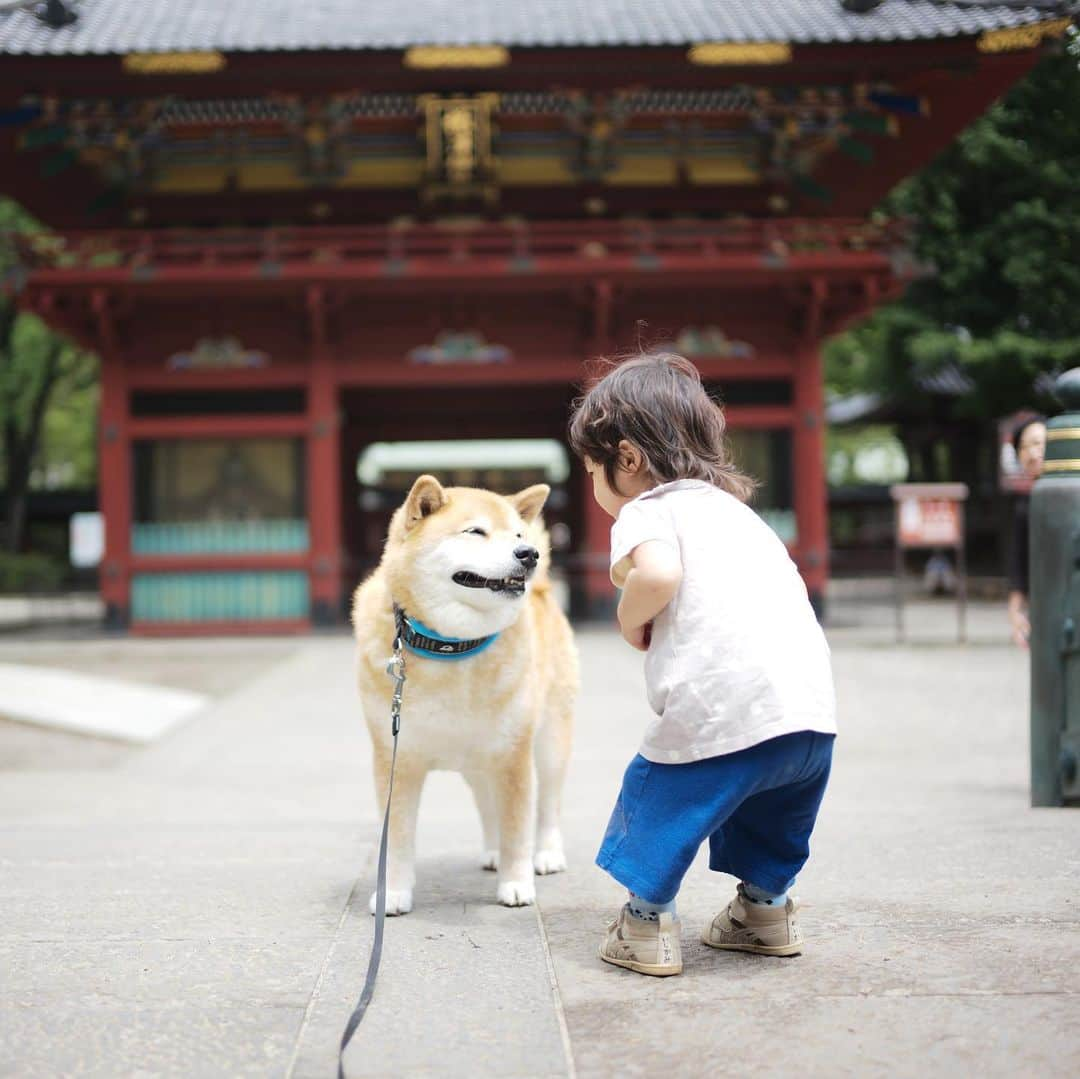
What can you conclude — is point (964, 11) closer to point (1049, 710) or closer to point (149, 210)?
point (149, 210)

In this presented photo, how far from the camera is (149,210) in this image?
1591cm

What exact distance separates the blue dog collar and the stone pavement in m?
0.72

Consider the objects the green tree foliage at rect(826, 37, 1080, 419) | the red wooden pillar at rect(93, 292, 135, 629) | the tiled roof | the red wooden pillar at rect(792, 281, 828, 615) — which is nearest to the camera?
the tiled roof

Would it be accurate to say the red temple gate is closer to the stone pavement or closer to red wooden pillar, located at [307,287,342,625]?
red wooden pillar, located at [307,287,342,625]

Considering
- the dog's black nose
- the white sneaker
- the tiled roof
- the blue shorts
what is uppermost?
the tiled roof

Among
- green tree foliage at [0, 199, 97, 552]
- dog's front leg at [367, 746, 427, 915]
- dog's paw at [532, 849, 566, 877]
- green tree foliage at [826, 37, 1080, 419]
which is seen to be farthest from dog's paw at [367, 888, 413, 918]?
green tree foliage at [0, 199, 97, 552]

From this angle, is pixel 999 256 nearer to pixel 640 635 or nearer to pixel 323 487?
pixel 323 487

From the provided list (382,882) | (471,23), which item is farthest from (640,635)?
(471,23)

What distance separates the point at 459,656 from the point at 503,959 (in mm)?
823

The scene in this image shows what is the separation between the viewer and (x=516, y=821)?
343cm

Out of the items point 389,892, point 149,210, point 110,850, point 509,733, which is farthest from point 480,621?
point 149,210

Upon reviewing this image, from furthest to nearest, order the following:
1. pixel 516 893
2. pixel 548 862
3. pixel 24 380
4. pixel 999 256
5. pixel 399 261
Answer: pixel 24 380 → pixel 999 256 → pixel 399 261 → pixel 548 862 → pixel 516 893

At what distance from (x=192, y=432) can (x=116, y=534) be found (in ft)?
5.37

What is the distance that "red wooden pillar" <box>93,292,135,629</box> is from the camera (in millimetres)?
15203
